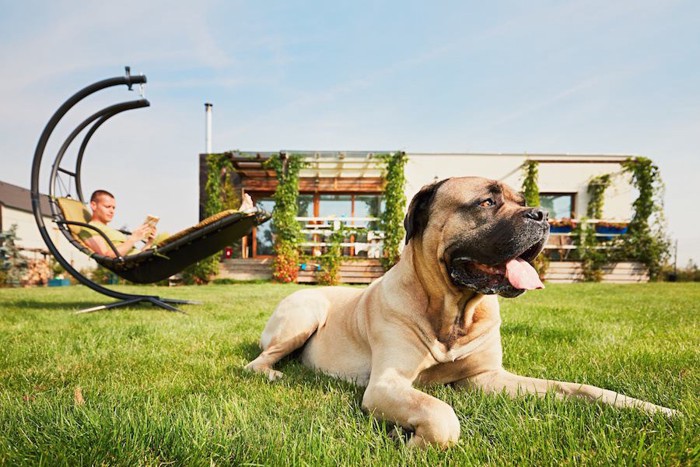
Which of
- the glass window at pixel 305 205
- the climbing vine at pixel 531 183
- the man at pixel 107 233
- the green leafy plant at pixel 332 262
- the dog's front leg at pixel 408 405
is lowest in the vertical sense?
the green leafy plant at pixel 332 262

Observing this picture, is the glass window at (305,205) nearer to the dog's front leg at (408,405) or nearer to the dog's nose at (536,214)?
the dog's front leg at (408,405)

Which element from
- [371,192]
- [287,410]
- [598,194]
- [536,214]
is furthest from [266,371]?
[598,194]

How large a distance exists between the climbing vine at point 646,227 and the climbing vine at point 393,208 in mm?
7988

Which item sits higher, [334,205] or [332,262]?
[334,205]

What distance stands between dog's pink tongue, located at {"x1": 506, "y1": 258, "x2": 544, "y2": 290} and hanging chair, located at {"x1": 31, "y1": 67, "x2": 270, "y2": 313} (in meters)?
4.45

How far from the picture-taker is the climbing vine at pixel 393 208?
13703mm

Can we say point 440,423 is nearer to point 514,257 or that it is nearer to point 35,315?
point 514,257

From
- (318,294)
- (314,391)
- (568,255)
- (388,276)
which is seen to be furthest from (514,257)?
(568,255)

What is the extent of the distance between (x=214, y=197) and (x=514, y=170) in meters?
10.8

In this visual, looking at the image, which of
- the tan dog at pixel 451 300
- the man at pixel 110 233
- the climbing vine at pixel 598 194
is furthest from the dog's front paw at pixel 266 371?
the climbing vine at pixel 598 194

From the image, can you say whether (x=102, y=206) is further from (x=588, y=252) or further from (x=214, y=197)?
(x=588, y=252)

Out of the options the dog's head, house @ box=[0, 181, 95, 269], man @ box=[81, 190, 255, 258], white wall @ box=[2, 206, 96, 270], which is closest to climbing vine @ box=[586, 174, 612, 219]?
man @ box=[81, 190, 255, 258]

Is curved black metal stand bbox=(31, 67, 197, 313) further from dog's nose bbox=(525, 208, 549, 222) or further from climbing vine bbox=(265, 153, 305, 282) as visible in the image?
climbing vine bbox=(265, 153, 305, 282)

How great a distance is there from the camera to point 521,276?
1979mm
